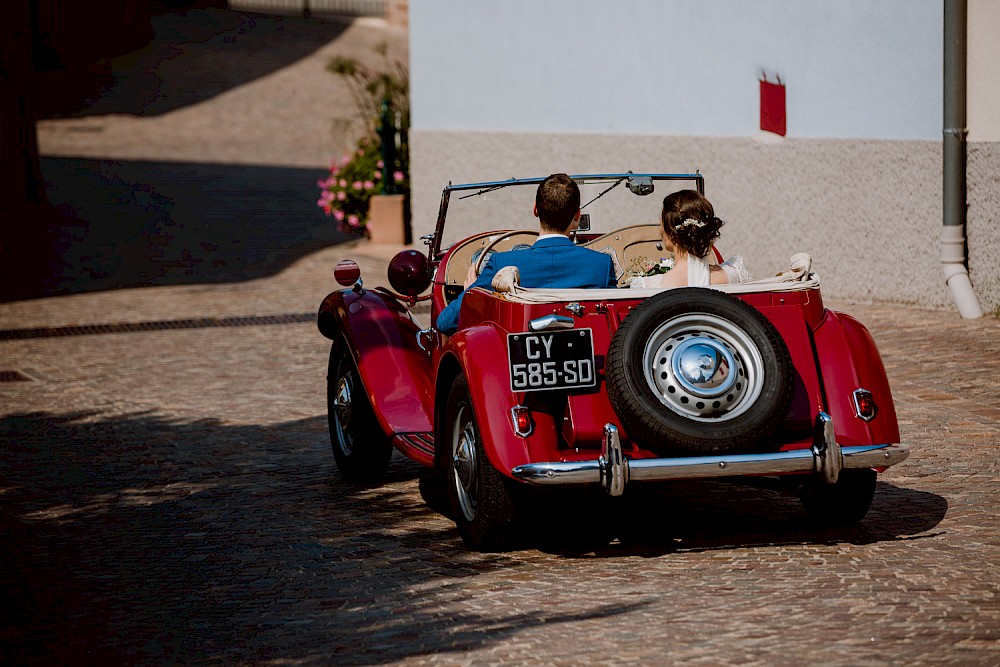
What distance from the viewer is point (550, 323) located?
17.1 ft

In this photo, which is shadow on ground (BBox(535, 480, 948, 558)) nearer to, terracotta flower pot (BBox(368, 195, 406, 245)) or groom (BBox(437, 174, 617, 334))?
groom (BBox(437, 174, 617, 334))

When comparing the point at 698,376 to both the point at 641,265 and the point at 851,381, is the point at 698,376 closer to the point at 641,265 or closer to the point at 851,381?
the point at 851,381

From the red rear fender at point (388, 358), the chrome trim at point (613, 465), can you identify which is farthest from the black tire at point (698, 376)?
the red rear fender at point (388, 358)

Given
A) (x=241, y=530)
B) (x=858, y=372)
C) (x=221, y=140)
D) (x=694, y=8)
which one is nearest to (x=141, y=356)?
(x=241, y=530)

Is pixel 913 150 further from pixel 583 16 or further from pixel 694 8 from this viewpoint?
pixel 583 16

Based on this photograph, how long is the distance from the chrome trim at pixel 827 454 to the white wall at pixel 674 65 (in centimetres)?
717

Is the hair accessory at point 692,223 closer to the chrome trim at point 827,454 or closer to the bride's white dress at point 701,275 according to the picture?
the bride's white dress at point 701,275

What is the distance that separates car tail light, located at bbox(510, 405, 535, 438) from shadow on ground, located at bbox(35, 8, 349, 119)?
27418 mm

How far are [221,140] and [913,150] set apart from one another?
64.2ft

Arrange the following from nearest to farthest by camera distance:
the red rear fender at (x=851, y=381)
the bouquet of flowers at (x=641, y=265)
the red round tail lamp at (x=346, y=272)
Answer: the red rear fender at (x=851, y=381)
the bouquet of flowers at (x=641, y=265)
the red round tail lamp at (x=346, y=272)

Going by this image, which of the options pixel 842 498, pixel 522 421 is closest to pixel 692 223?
pixel 522 421

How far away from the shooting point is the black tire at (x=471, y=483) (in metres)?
5.49

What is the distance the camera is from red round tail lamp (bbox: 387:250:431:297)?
6.90 metres

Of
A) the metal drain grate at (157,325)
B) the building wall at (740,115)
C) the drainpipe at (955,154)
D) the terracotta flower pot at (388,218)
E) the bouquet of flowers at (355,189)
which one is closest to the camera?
the drainpipe at (955,154)
